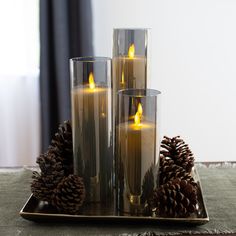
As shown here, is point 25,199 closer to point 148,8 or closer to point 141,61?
point 141,61

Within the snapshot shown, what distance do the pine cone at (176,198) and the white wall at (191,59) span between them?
1.48 m

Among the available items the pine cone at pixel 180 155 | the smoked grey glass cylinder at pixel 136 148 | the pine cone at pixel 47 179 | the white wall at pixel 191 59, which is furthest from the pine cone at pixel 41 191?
the white wall at pixel 191 59

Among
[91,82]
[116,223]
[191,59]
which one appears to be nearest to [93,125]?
[91,82]

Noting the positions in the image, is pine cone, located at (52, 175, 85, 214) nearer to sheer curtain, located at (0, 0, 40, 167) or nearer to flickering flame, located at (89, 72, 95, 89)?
flickering flame, located at (89, 72, 95, 89)

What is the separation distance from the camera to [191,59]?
228cm

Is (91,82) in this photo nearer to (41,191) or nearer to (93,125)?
(93,125)

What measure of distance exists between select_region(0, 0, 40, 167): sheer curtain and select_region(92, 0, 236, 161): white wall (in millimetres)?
310

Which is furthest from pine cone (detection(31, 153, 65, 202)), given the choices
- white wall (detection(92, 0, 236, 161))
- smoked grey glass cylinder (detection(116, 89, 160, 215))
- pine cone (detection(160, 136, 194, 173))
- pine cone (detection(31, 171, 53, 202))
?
white wall (detection(92, 0, 236, 161))

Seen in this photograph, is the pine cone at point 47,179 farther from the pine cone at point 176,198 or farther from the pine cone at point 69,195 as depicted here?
the pine cone at point 176,198

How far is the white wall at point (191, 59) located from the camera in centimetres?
223

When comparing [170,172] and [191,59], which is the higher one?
[191,59]

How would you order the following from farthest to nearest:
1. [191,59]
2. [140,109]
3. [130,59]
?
1. [191,59]
2. [130,59]
3. [140,109]

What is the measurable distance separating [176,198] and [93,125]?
20 centimetres

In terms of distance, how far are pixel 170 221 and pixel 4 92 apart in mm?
1645
